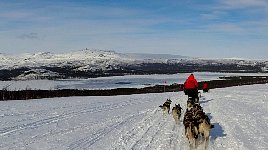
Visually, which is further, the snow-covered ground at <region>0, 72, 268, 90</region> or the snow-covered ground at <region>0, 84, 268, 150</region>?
the snow-covered ground at <region>0, 72, 268, 90</region>

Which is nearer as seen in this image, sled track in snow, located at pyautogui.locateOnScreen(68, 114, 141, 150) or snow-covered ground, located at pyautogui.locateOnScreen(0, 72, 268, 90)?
sled track in snow, located at pyautogui.locateOnScreen(68, 114, 141, 150)

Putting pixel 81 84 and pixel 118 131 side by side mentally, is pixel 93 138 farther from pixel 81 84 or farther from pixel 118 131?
pixel 81 84

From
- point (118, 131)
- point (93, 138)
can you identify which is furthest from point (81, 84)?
point (93, 138)

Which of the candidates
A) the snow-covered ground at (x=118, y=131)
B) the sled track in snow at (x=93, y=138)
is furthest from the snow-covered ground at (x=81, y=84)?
the sled track in snow at (x=93, y=138)

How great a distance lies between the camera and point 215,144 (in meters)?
10.6

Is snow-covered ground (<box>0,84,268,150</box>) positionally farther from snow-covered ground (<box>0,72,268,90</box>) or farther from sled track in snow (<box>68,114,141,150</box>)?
snow-covered ground (<box>0,72,268,90</box>)

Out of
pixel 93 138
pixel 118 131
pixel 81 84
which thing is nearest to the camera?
pixel 93 138

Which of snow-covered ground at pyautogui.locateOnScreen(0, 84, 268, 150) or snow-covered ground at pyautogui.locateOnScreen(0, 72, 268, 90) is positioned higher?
snow-covered ground at pyautogui.locateOnScreen(0, 84, 268, 150)

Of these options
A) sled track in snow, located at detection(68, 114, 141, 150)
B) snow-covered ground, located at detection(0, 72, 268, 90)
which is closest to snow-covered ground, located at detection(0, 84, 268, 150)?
sled track in snow, located at detection(68, 114, 141, 150)

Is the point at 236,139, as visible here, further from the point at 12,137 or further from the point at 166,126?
the point at 12,137

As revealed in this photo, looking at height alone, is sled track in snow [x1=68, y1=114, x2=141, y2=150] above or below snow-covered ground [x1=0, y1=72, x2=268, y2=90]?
above

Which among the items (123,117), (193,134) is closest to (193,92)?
(123,117)

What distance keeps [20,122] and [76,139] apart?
14.7 ft

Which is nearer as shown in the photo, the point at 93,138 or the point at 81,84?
the point at 93,138
